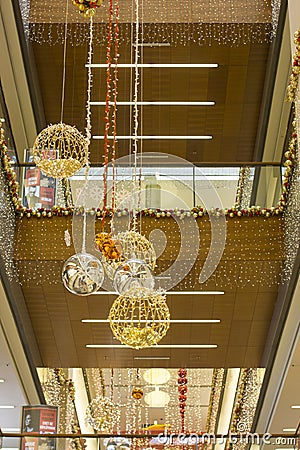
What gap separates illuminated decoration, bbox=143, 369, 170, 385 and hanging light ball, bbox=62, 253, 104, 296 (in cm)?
1249

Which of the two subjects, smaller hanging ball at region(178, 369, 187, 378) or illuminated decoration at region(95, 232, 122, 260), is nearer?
illuminated decoration at region(95, 232, 122, 260)

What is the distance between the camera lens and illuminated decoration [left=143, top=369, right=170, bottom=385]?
17870 millimetres

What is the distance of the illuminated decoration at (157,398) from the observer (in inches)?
733

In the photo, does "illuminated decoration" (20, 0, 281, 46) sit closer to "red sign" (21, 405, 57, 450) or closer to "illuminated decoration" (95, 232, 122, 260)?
"red sign" (21, 405, 57, 450)

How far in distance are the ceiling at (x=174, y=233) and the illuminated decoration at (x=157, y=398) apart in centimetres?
554

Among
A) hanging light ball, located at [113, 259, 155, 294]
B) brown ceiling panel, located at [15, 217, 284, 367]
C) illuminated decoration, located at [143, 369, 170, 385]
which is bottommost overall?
illuminated decoration, located at [143, 369, 170, 385]

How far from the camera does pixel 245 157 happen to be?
13.3m

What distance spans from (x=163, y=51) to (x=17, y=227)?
2.89 meters

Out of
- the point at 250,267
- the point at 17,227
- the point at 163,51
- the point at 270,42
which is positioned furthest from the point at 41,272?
the point at 270,42

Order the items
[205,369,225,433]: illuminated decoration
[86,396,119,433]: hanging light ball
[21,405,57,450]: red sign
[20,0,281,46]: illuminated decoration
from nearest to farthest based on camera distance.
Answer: [21,405,57,450]: red sign → [20,0,281,46]: illuminated decoration → [86,396,119,433]: hanging light ball → [205,369,225,433]: illuminated decoration

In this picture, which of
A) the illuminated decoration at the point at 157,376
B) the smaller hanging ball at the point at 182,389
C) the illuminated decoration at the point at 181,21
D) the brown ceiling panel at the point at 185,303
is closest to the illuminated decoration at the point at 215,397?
the smaller hanging ball at the point at 182,389

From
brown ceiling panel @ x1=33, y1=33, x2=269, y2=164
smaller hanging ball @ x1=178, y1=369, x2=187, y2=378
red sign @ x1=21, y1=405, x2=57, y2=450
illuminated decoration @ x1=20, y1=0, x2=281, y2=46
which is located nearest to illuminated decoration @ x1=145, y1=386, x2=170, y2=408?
smaller hanging ball @ x1=178, y1=369, x2=187, y2=378

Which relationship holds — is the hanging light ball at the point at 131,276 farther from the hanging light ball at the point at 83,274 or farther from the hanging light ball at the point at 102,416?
the hanging light ball at the point at 102,416

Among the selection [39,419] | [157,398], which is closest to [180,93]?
[39,419]
